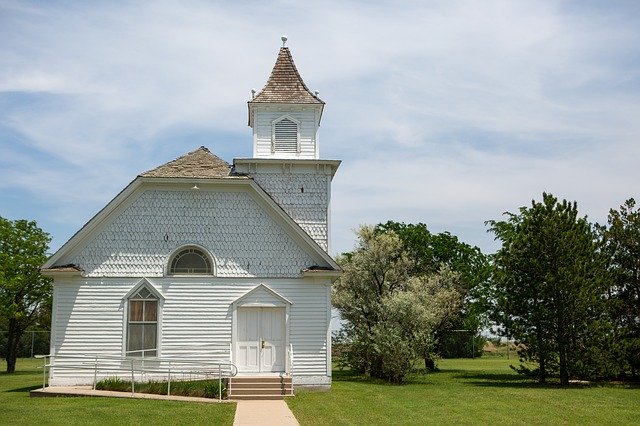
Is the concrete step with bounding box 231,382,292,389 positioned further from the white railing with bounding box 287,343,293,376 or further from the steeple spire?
the steeple spire

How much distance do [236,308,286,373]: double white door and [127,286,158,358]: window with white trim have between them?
2.71 m

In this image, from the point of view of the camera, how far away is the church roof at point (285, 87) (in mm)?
27219

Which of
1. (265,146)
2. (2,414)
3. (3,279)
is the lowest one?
(2,414)

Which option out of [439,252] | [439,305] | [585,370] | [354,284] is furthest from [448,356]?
[585,370]

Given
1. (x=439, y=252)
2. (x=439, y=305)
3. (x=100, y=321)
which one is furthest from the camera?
(x=439, y=252)

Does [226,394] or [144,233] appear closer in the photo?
[226,394]

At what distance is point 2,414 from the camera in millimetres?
16688

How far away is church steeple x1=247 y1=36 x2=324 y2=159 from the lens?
88.2 ft

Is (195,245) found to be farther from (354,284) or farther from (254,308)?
(354,284)

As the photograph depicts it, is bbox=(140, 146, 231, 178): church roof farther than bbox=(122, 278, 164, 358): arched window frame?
Yes

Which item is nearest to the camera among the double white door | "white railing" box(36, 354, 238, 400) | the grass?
the grass

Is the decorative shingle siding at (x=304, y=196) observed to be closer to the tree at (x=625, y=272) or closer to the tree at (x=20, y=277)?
the tree at (x=625, y=272)

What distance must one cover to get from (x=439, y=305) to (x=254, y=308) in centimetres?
1669

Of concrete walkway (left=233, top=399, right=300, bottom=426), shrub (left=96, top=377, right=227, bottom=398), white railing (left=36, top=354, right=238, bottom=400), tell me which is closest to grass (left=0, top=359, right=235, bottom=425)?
concrete walkway (left=233, top=399, right=300, bottom=426)
